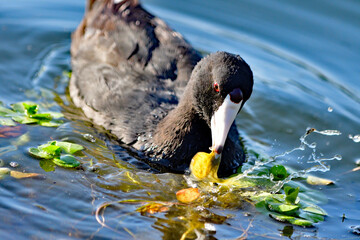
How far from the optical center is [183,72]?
564 cm

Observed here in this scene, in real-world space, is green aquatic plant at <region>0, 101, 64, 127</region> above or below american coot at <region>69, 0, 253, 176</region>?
below

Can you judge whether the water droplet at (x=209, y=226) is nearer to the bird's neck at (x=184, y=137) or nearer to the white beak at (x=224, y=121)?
the white beak at (x=224, y=121)

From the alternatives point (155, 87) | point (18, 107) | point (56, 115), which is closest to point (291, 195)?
point (155, 87)

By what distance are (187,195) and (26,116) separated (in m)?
1.96

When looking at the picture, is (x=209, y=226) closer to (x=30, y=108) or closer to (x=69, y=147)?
(x=69, y=147)

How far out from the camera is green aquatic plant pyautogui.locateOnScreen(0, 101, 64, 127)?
535 centimetres

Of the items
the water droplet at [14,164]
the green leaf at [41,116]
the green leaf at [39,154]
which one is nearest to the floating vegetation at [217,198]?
the green leaf at [39,154]

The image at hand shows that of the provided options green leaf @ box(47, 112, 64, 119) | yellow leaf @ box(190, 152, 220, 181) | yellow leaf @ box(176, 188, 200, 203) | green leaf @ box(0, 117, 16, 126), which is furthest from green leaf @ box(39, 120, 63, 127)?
yellow leaf @ box(176, 188, 200, 203)

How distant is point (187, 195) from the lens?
175 inches

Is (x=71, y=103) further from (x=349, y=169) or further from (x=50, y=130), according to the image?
(x=349, y=169)

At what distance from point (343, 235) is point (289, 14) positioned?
506cm

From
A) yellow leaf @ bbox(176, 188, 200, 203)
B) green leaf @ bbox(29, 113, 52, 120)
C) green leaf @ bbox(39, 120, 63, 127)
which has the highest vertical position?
green leaf @ bbox(29, 113, 52, 120)

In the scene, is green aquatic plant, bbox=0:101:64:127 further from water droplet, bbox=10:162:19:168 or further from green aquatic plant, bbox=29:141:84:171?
water droplet, bbox=10:162:19:168

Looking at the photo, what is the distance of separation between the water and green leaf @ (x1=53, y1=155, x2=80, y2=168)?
6 centimetres
